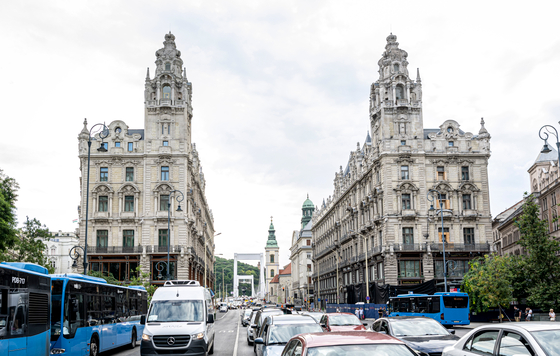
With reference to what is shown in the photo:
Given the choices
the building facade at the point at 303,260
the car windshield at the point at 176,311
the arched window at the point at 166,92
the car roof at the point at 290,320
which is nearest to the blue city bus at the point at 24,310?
the car windshield at the point at 176,311

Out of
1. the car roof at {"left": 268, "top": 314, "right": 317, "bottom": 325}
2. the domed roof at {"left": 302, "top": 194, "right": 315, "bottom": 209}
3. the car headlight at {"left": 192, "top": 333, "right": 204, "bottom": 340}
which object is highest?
the domed roof at {"left": 302, "top": 194, "right": 315, "bottom": 209}

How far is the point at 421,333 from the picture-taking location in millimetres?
15469

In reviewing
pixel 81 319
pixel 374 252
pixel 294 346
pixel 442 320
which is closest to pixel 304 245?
pixel 374 252

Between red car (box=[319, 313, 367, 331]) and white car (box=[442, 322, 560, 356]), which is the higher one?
white car (box=[442, 322, 560, 356])

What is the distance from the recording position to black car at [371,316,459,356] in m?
14.2

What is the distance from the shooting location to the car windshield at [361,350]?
726cm

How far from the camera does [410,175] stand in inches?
2501

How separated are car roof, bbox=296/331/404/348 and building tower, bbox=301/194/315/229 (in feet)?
490

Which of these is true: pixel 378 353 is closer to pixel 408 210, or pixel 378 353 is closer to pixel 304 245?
pixel 408 210

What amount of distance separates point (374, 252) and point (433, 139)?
1571 centimetres

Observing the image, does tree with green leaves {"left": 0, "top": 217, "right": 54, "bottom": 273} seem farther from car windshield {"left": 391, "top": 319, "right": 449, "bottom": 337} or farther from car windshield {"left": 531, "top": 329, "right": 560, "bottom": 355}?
car windshield {"left": 531, "top": 329, "right": 560, "bottom": 355}

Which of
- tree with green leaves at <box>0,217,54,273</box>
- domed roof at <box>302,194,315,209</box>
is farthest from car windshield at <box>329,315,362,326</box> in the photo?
domed roof at <box>302,194,315,209</box>

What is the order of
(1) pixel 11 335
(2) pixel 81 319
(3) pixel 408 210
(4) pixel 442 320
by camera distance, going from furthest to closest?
1. (3) pixel 408 210
2. (4) pixel 442 320
3. (2) pixel 81 319
4. (1) pixel 11 335

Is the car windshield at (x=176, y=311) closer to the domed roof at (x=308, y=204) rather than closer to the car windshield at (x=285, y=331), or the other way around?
the car windshield at (x=285, y=331)
